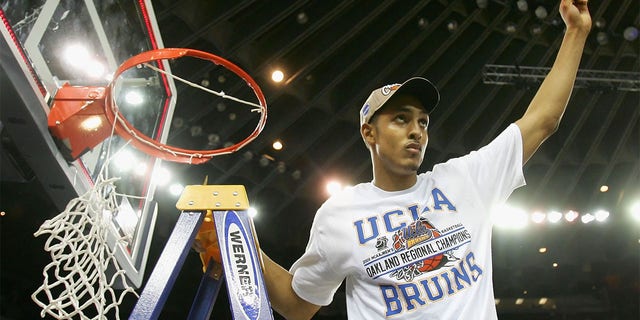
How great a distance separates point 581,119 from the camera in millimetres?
7992

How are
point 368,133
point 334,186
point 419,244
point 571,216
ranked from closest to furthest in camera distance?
point 419,244, point 368,133, point 334,186, point 571,216

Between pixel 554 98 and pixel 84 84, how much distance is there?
2021 mm

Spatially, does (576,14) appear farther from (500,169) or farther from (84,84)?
(84,84)

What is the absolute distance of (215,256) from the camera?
1637mm

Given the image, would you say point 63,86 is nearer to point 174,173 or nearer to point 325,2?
point 325,2

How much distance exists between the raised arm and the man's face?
0.95 feet

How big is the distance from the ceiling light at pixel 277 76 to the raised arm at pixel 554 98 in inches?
205

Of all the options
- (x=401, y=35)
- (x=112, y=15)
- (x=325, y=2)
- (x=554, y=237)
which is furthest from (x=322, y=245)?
(x=554, y=237)

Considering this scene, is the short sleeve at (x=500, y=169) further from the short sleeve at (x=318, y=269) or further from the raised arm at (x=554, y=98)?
the short sleeve at (x=318, y=269)

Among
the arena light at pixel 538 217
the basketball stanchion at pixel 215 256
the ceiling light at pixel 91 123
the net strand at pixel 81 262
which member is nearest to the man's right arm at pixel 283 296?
the basketball stanchion at pixel 215 256

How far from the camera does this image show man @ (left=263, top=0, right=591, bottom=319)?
4.67 feet

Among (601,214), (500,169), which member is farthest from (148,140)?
(601,214)

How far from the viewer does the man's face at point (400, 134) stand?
1.63 metres

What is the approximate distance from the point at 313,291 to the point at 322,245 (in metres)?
0.18
